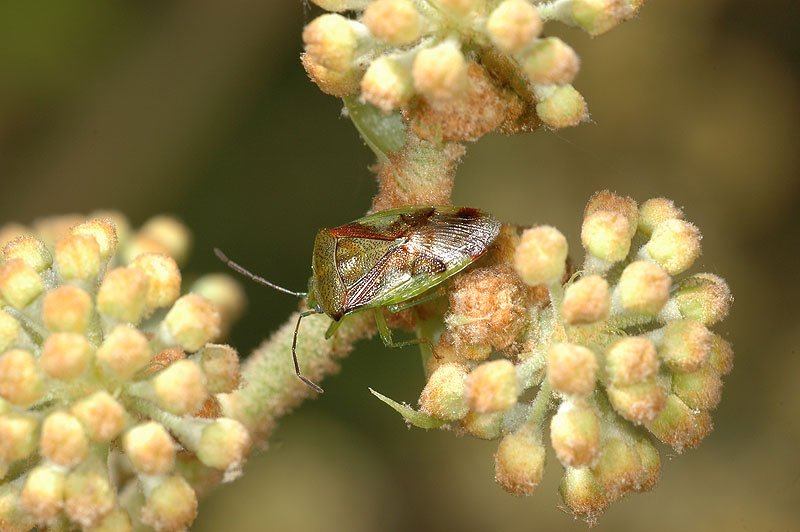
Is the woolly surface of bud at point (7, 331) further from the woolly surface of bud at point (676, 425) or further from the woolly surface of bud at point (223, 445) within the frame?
the woolly surface of bud at point (676, 425)

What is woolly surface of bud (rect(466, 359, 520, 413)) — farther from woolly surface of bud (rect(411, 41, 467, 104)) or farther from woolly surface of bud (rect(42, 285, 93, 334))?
woolly surface of bud (rect(42, 285, 93, 334))

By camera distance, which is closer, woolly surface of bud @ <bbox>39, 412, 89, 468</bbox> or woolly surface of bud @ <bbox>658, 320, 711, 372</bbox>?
woolly surface of bud @ <bbox>39, 412, 89, 468</bbox>

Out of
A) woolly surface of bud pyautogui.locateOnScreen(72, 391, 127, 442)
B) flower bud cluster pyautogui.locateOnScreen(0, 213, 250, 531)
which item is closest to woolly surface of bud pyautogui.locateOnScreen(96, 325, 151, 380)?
flower bud cluster pyautogui.locateOnScreen(0, 213, 250, 531)

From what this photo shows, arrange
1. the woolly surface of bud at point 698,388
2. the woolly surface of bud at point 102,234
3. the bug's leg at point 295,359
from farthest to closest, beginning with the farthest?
the bug's leg at point 295,359 → the woolly surface of bud at point 102,234 → the woolly surface of bud at point 698,388

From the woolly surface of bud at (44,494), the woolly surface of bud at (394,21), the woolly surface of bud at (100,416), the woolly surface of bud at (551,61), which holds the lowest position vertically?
the woolly surface of bud at (44,494)

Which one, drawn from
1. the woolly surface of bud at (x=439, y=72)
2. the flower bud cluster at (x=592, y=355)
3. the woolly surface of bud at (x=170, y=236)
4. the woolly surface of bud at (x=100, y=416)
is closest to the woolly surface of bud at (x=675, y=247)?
the flower bud cluster at (x=592, y=355)

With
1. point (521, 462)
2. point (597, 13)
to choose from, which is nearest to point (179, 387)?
point (521, 462)
